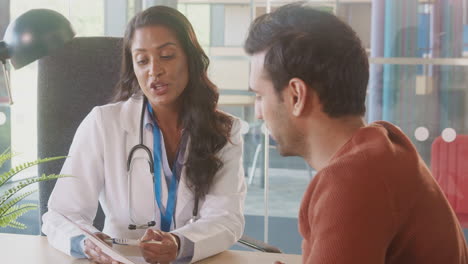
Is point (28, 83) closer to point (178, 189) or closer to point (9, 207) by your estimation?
point (178, 189)

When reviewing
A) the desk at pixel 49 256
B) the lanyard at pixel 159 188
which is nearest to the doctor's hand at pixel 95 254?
the desk at pixel 49 256

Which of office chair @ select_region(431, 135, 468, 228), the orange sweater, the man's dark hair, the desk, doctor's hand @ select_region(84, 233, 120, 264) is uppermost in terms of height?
A: the man's dark hair

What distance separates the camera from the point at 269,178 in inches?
149

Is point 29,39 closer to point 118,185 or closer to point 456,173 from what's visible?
point 118,185

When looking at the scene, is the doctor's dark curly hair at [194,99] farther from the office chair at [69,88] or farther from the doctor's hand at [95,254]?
the doctor's hand at [95,254]

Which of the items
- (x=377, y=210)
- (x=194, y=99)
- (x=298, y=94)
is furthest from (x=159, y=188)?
(x=377, y=210)

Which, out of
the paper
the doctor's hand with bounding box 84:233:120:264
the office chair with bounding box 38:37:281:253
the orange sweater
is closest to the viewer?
the orange sweater

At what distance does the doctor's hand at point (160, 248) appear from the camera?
1419 millimetres

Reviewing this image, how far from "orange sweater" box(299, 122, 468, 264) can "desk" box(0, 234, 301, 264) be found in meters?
0.57

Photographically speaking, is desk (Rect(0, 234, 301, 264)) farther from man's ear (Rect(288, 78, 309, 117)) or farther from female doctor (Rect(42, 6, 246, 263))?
man's ear (Rect(288, 78, 309, 117))

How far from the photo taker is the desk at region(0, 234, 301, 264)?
1458 mm

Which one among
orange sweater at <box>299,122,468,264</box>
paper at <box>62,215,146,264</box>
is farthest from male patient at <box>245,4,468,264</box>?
paper at <box>62,215,146,264</box>

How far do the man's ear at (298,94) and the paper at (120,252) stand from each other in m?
0.51

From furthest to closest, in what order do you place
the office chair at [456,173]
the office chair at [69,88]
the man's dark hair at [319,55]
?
1. the office chair at [456,173]
2. the office chair at [69,88]
3. the man's dark hair at [319,55]
